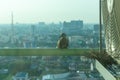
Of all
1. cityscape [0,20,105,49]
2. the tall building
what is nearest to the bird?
cityscape [0,20,105,49]

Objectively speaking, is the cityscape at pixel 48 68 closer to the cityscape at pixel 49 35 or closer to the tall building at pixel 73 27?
the cityscape at pixel 49 35

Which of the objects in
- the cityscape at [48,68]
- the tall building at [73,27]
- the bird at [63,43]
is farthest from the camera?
Result: the tall building at [73,27]

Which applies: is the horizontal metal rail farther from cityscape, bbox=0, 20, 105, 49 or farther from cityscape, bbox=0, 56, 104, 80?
cityscape, bbox=0, 20, 105, 49

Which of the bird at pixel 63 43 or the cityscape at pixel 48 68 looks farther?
the bird at pixel 63 43

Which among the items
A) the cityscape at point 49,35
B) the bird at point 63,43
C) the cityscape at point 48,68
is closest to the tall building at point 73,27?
the cityscape at point 49,35

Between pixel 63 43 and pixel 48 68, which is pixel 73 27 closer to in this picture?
pixel 63 43

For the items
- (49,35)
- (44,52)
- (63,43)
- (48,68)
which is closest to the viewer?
(48,68)

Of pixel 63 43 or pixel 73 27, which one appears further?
pixel 73 27

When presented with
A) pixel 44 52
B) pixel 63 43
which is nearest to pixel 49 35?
pixel 63 43

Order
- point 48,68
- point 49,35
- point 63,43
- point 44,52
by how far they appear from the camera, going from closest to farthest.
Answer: point 48,68 → point 44,52 → point 63,43 → point 49,35

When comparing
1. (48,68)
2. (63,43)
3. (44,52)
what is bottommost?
(48,68)
